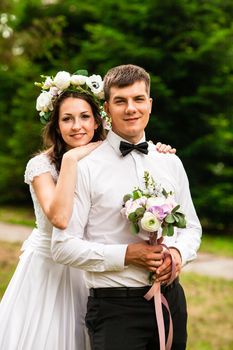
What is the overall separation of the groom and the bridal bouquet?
10 centimetres

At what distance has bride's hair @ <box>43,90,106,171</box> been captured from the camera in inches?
139

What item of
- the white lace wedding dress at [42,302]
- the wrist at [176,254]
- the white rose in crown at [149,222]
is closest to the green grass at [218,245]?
the white lace wedding dress at [42,302]

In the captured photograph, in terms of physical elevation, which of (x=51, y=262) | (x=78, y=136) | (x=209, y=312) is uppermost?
(x=78, y=136)

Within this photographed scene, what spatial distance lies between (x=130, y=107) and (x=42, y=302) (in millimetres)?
1379

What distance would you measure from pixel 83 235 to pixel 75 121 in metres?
0.73

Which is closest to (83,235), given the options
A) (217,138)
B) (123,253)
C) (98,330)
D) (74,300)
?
(123,253)

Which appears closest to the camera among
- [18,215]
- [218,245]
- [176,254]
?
[176,254]

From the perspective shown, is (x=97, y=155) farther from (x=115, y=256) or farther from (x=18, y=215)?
(x=18, y=215)

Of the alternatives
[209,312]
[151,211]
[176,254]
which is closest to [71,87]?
[151,211]

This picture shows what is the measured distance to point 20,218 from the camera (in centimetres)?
1277

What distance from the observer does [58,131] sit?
12.0ft

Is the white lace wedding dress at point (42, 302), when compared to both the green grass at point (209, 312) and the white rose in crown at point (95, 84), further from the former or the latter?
the green grass at point (209, 312)

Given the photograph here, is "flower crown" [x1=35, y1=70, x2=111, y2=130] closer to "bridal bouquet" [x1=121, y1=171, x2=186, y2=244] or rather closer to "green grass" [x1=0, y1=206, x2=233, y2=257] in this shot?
"bridal bouquet" [x1=121, y1=171, x2=186, y2=244]

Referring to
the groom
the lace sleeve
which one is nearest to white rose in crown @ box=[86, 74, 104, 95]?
the groom
